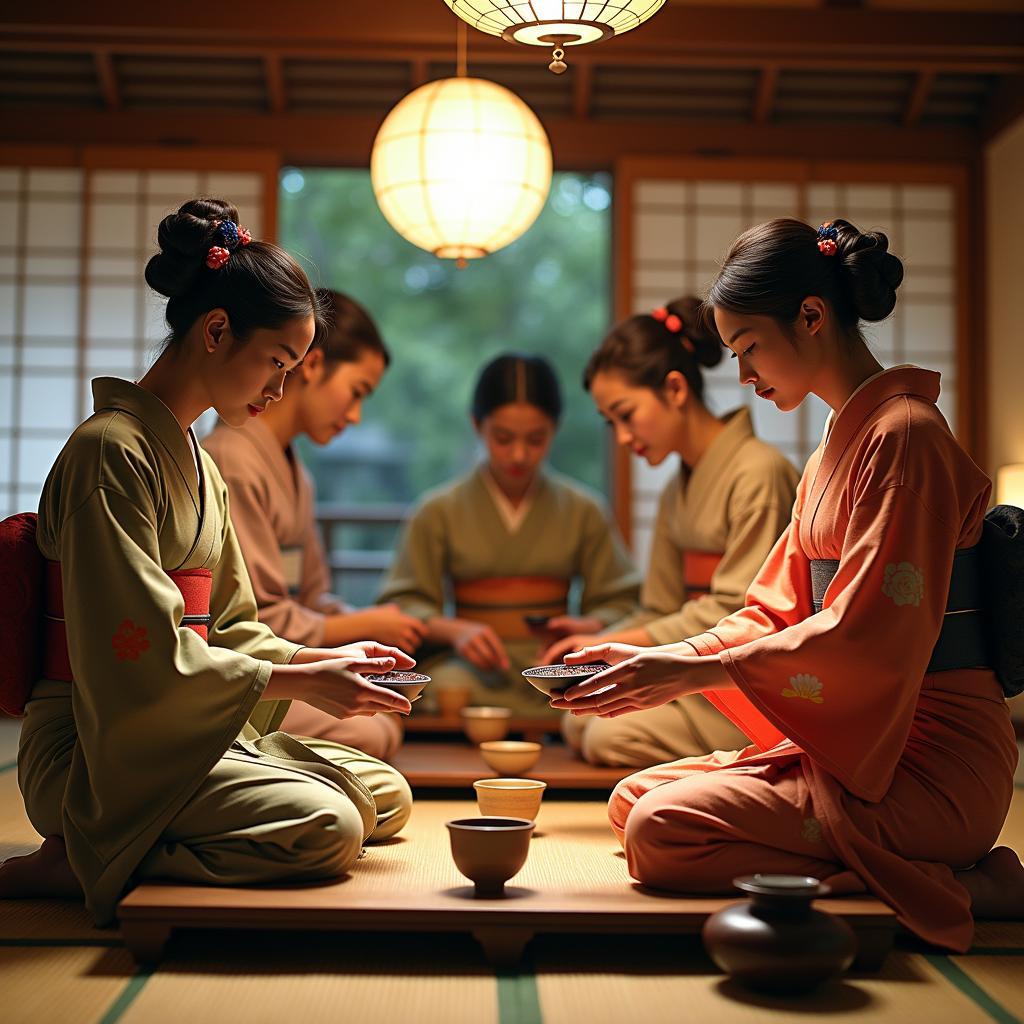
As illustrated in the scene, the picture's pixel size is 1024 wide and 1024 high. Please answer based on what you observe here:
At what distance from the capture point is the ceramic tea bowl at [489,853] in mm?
2439

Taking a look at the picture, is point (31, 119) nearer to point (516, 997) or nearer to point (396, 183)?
point (396, 183)

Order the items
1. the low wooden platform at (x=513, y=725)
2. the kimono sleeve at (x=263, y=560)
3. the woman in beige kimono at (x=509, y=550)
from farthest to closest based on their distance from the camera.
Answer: the woman in beige kimono at (x=509, y=550) → the low wooden platform at (x=513, y=725) → the kimono sleeve at (x=263, y=560)

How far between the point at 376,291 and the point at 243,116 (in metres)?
9.51

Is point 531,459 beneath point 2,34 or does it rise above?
beneath

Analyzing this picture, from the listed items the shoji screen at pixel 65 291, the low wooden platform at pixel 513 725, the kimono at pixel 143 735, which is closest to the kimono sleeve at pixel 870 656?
the kimono at pixel 143 735

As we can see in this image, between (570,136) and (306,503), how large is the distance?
2627mm

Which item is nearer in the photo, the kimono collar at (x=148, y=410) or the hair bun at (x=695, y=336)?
the kimono collar at (x=148, y=410)

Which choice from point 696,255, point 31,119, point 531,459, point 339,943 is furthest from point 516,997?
point 31,119

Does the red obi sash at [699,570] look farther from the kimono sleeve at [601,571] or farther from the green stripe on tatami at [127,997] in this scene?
the green stripe on tatami at [127,997]

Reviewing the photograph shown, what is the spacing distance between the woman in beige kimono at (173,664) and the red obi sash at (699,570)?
1730mm

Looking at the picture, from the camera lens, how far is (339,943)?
2469 mm

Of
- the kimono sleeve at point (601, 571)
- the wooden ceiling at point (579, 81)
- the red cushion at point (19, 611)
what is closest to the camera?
the red cushion at point (19, 611)

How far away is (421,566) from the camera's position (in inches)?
214

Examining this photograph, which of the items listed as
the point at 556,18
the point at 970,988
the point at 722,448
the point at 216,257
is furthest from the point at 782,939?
the point at 722,448
